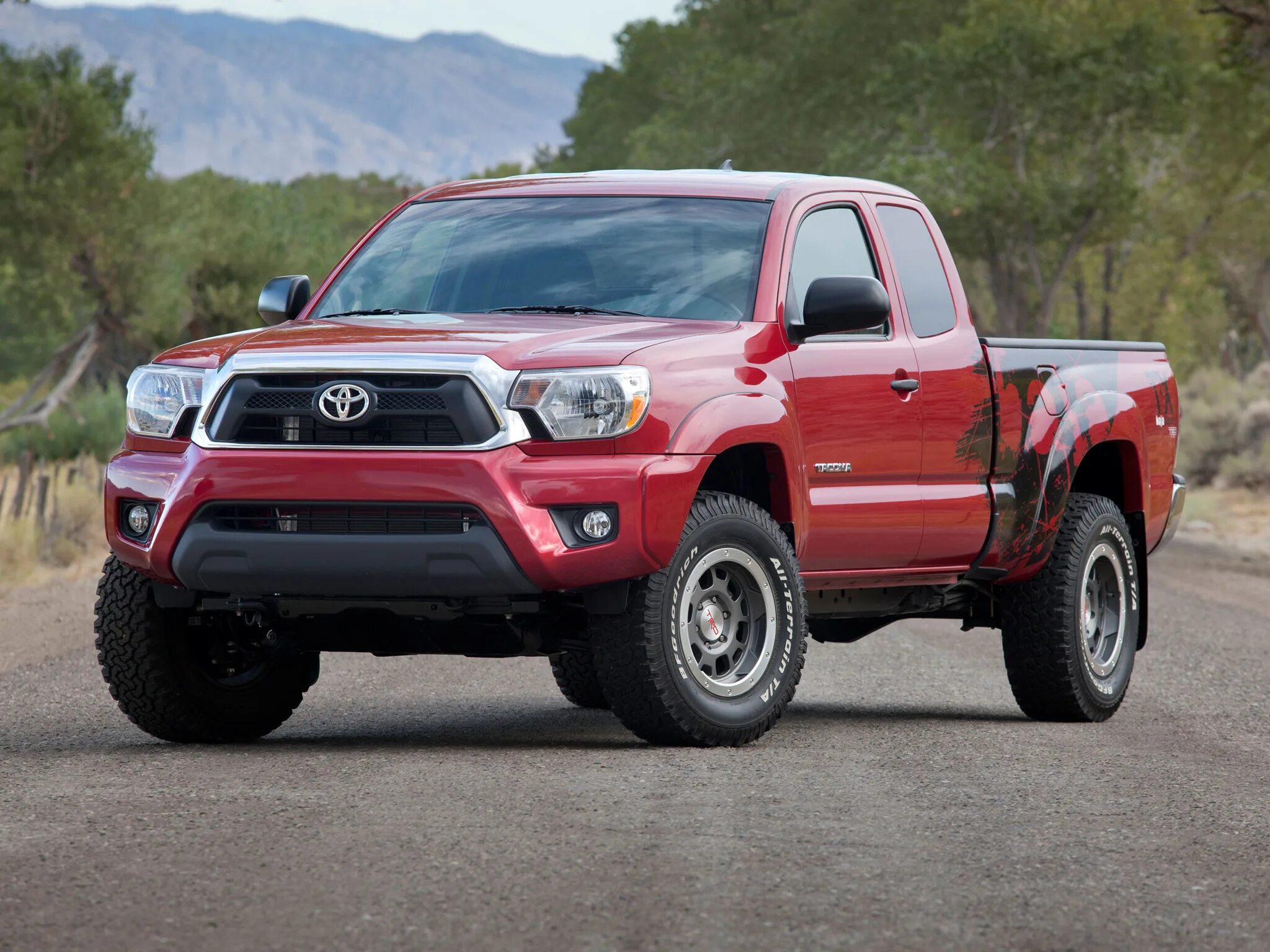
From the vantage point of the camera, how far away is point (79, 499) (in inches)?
858

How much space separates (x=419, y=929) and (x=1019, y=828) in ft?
7.17

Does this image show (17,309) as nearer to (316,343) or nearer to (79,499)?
(79,499)

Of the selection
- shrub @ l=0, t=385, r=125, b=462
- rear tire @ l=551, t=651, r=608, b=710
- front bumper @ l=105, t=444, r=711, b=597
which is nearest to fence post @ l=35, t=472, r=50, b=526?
shrub @ l=0, t=385, r=125, b=462

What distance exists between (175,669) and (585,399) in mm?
2010

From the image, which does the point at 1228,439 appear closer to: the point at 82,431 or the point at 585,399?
the point at 82,431

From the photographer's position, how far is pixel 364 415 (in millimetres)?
6961

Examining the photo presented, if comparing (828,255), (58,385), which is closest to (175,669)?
(828,255)

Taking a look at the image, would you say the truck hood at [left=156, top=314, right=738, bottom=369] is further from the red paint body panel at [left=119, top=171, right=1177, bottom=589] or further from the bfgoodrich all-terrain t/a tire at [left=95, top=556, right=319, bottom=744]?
the bfgoodrich all-terrain t/a tire at [left=95, top=556, right=319, bottom=744]

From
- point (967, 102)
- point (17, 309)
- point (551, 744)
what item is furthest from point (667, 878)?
point (967, 102)

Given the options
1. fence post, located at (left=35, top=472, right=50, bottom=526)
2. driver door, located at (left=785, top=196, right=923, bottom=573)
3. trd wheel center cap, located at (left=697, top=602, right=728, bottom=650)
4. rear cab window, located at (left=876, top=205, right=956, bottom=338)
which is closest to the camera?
trd wheel center cap, located at (left=697, top=602, right=728, bottom=650)

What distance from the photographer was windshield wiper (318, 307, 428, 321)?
8.30m

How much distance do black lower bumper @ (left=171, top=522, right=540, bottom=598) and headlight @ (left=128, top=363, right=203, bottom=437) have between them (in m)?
0.49

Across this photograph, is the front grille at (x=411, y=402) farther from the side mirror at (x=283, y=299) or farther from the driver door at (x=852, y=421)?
the side mirror at (x=283, y=299)

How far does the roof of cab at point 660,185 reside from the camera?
849 cm
